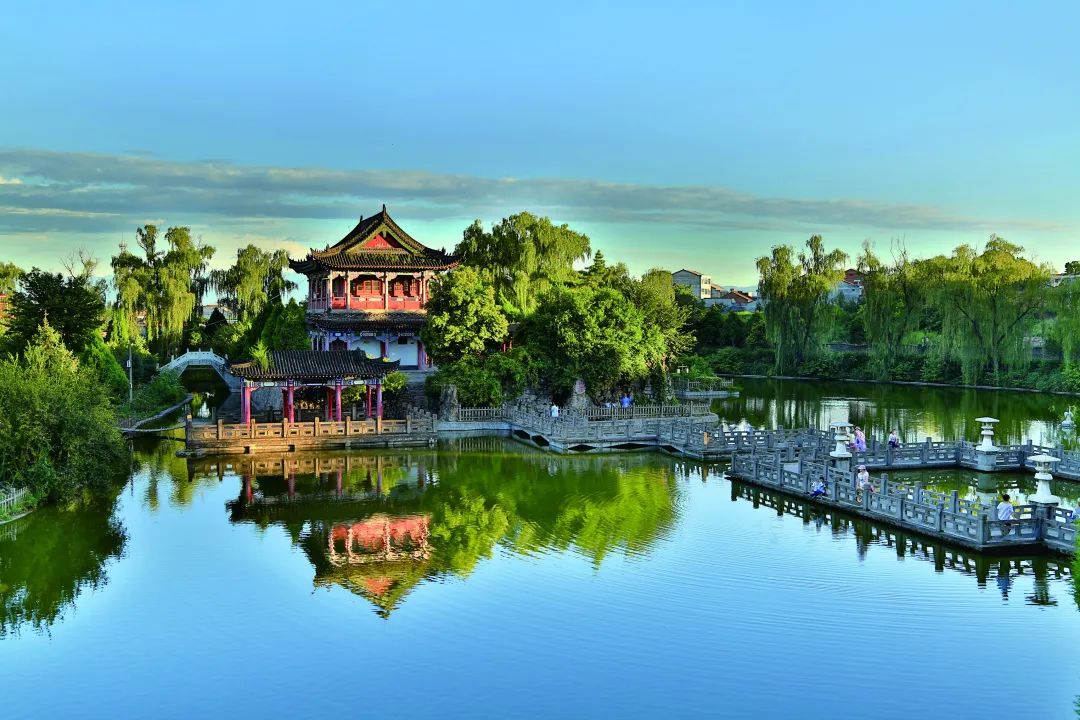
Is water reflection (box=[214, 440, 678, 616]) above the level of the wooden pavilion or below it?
below

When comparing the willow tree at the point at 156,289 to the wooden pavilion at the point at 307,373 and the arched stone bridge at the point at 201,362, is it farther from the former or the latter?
the wooden pavilion at the point at 307,373

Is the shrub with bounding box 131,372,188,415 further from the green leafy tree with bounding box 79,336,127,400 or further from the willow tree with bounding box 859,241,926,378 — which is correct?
the willow tree with bounding box 859,241,926,378

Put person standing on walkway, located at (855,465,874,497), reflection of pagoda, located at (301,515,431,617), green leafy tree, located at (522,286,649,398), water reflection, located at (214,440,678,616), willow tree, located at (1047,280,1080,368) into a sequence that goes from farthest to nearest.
Answer: willow tree, located at (1047,280,1080,368)
green leafy tree, located at (522,286,649,398)
person standing on walkway, located at (855,465,874,497)
water reflection, located at (214,440,678,616)
reflection of pagoda, located at (301,515,431,617)

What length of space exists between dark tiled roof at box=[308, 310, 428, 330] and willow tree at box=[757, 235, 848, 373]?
30.9 metres

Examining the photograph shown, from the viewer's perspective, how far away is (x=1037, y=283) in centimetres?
5656

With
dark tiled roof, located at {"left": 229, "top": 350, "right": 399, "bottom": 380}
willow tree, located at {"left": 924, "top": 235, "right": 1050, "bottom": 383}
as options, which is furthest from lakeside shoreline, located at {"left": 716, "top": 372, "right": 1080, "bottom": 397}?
dark tiled roof, located at {"left": 229, "top": 350, "right": 399, "bottom": 380}

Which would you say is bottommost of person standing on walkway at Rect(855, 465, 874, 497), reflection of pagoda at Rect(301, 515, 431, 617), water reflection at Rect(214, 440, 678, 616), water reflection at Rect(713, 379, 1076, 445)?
reflection of pagoda at Rect(301, 515, 431, 617)

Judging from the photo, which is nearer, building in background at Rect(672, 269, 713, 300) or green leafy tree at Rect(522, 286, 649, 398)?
green leafy tree at Rect(522, 286, 649, 398)

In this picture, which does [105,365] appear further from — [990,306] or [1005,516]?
[990,306]

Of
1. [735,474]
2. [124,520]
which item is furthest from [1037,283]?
[124,520]

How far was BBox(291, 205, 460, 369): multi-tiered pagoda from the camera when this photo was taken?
4366 cm

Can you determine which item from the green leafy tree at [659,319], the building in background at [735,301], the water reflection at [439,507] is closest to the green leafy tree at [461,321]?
the green leafy tree at [659,319]

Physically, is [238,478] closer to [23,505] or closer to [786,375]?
[23,505]

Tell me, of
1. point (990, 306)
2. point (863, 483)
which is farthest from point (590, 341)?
point (990, 306)
